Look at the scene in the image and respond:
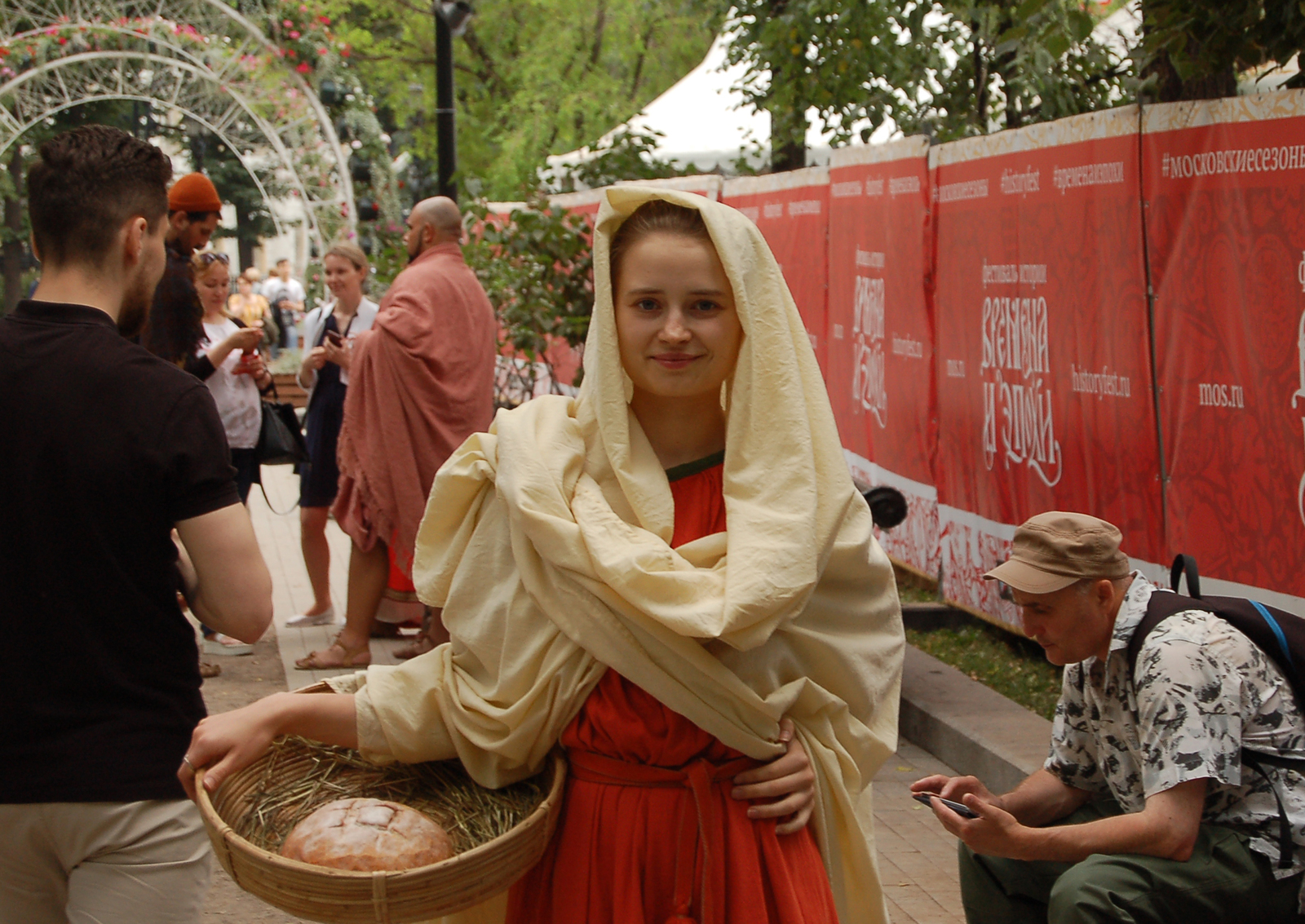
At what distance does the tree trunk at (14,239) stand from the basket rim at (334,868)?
24.8 metres

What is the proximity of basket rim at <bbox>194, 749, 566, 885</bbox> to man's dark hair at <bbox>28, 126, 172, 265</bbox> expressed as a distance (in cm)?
89

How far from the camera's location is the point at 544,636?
87.8 inches

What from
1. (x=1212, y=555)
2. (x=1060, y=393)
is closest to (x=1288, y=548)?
(x=1212, y=555)

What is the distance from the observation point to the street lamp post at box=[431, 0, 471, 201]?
12391 millimetres

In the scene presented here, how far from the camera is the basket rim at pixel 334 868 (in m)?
1.98

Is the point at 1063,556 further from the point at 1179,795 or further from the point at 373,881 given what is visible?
the point at 373,881

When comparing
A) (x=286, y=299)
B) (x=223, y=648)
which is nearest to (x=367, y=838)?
(x=223, y=648)

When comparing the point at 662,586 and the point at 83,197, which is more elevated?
the point at 83,197

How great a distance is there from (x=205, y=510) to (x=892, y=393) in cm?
604

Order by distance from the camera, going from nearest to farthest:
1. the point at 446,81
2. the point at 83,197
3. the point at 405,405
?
the point at 83,197 → the point at 405,405 → the point at 446,81

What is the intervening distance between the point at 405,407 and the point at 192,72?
15888 mm

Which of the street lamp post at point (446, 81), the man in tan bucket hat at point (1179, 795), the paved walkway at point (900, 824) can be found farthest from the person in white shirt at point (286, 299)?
the man in tan bucket hat at point (1179, 795)

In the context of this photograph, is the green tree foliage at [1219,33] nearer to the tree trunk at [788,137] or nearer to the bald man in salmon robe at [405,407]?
the bald man in salmon robe at [405,407]

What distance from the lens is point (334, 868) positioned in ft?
6.70
